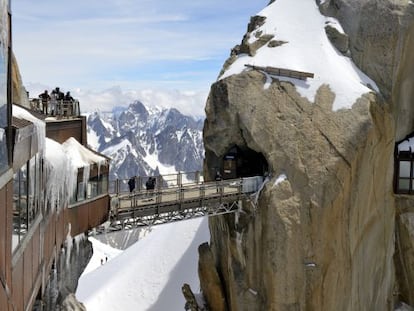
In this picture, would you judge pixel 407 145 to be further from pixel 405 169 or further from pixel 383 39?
pixel 383 39

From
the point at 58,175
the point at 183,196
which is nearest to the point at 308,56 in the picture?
the point at 183,196

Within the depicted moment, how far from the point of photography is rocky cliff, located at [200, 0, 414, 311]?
29047 mm

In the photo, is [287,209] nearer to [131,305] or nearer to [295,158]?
[295,158]

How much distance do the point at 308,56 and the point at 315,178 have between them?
10021mm

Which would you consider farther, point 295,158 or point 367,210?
point 367,210

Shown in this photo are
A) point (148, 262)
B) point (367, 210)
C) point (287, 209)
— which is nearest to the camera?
point (287, 209)

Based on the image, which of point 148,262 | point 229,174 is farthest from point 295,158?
point 148,262

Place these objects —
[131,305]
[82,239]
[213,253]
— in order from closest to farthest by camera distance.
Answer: [82,239]
[213,253]
[131,305]

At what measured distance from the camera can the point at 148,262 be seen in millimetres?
53500

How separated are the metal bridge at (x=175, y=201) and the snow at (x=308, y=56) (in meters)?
7.58

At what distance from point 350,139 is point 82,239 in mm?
17813

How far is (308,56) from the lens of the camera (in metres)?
34.6

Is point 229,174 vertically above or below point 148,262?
above

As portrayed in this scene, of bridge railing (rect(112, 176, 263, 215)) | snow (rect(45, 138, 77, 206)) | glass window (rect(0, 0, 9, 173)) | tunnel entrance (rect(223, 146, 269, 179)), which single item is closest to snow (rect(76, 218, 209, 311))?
tunnel entrance (rect(223, 146, 269, 179))
